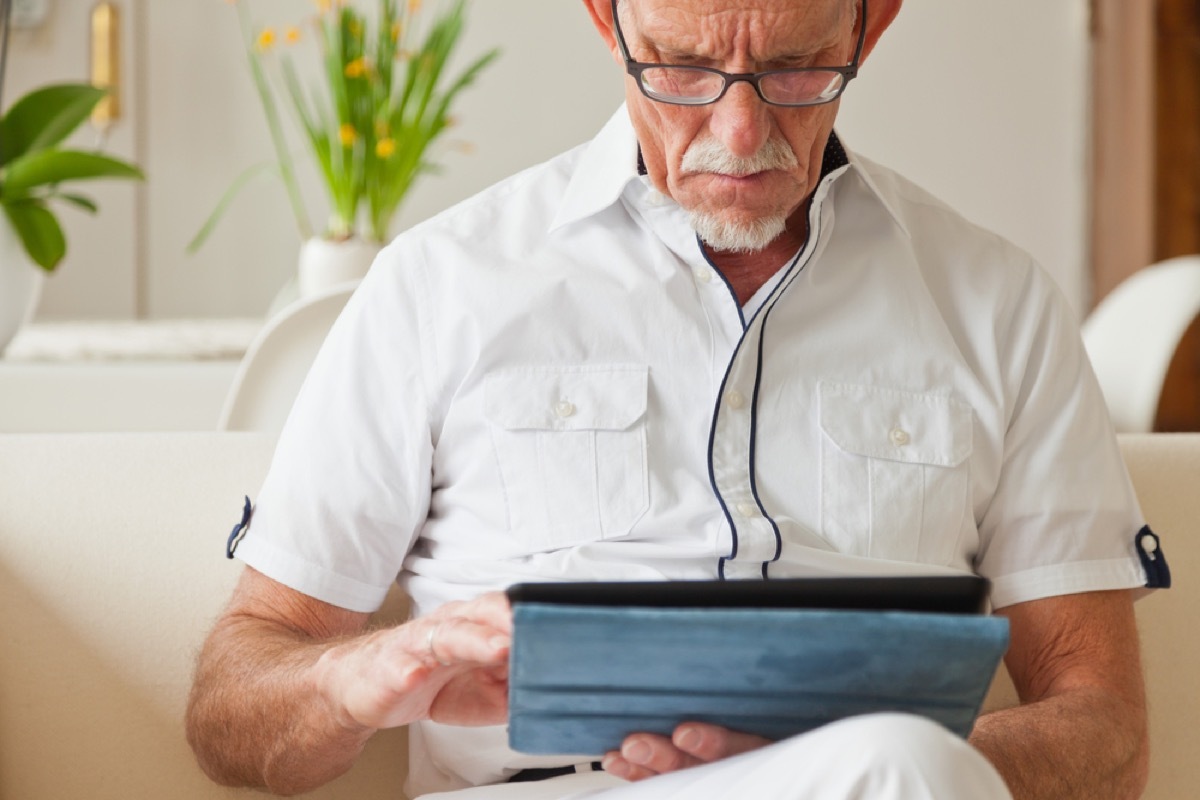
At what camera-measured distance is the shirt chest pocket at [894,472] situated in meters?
1.20

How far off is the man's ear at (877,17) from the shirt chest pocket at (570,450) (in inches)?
13.8

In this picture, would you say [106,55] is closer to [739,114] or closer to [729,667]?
[739,114]

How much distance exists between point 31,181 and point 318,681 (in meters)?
1.23

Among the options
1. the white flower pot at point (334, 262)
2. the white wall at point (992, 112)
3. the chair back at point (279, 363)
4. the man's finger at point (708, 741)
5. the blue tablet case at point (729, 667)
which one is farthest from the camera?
the white wall at point (992, 112)

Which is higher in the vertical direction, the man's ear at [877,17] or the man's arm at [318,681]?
the man's ear at [877,17]

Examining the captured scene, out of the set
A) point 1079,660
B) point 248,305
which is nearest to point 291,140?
point 248,305

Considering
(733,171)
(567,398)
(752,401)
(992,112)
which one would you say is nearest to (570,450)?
(567,398)

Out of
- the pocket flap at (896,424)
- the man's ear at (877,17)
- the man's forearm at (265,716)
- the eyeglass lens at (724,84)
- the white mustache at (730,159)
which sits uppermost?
the man's ear at (877,17)

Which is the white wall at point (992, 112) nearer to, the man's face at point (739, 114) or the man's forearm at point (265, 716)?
the man's face at point (739, 114)

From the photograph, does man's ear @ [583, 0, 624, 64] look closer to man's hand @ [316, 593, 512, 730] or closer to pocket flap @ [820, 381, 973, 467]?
pocket flap @ [820, 381, 973, 467]

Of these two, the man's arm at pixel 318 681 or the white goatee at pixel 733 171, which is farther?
the white goatee at pixel 733 171

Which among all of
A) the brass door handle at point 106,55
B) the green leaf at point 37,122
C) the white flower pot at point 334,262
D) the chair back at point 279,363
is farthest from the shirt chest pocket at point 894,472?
the brass door handle at point 106,55

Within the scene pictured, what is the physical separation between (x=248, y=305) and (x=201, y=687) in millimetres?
3228

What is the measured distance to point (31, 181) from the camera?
1.98 metres
